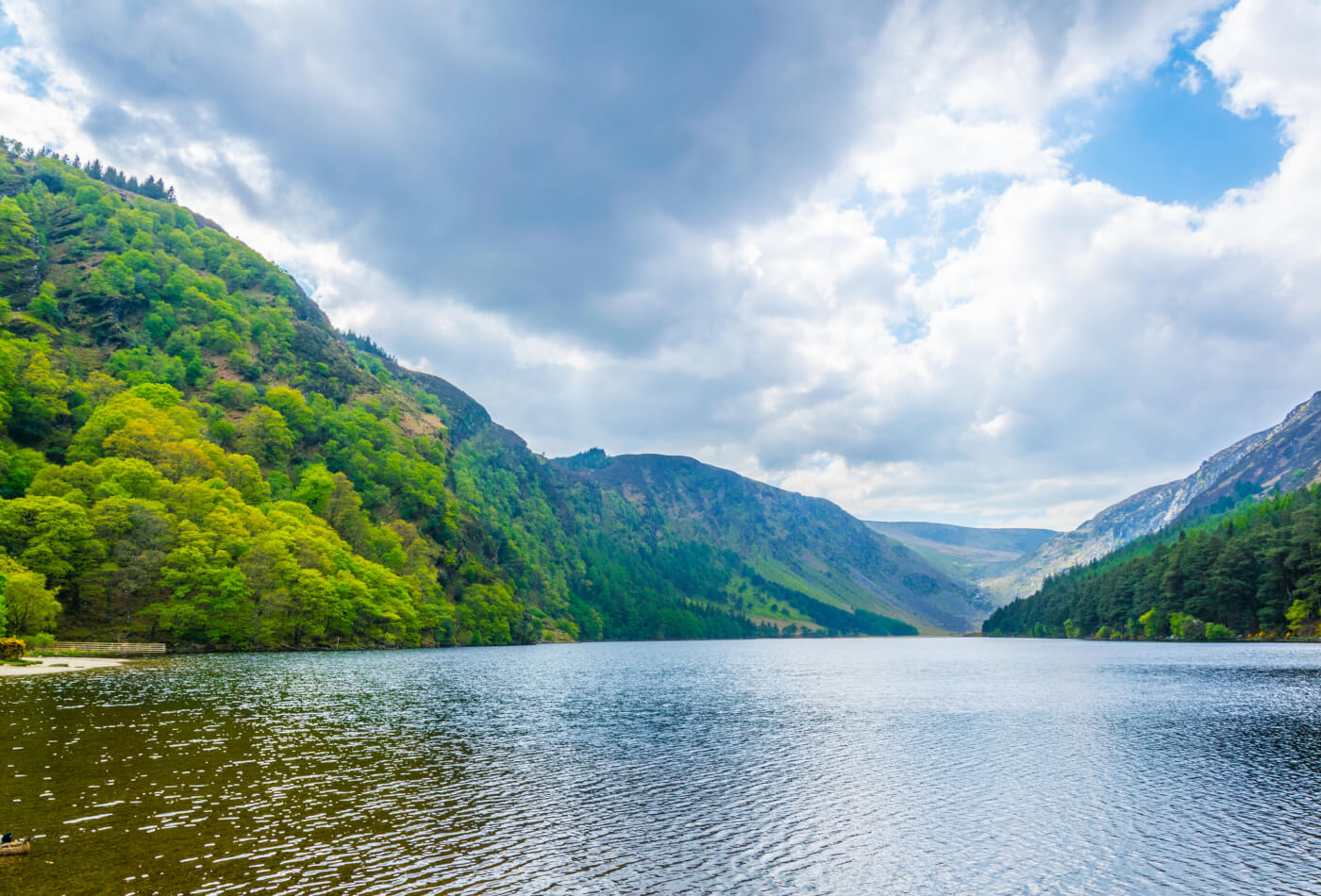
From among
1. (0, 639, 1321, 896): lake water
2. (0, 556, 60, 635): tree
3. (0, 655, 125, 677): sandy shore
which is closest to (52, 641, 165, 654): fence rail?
(0, 556, 60, 635): tree

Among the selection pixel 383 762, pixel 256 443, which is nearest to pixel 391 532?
pixel 256 443

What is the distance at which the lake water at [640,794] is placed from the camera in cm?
2416

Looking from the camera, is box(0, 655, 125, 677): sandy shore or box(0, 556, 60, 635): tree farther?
box(0, 556, 60, 635): tree

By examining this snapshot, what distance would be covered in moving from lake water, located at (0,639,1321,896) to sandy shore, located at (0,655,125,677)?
7.26m

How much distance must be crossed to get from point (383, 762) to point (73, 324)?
21892 cm

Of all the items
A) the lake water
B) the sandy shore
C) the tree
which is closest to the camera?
the lake water

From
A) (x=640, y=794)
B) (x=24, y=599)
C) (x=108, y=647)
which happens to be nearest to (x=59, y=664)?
(x=24, y=599)

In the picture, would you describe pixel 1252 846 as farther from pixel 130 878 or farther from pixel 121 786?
pixel 121 786

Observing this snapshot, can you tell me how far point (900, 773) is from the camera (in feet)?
136

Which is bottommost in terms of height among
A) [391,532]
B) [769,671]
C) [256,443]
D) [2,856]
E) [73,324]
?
[769,671]

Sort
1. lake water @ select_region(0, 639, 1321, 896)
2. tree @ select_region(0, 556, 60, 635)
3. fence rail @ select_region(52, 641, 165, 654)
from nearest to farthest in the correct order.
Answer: lake water @ select_region(0, 639, 1321, 896)
tree @ select_region(0, 556, 60, 635)
fence rail @ select_region(52, 641, 165, 654)

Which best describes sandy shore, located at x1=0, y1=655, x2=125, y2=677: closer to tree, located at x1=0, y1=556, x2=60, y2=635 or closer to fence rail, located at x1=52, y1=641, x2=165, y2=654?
fence rail, located at x1=52, y1=641, x2=165, y2=654

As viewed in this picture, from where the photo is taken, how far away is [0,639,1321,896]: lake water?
79.3 feet

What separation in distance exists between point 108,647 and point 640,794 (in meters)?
106
